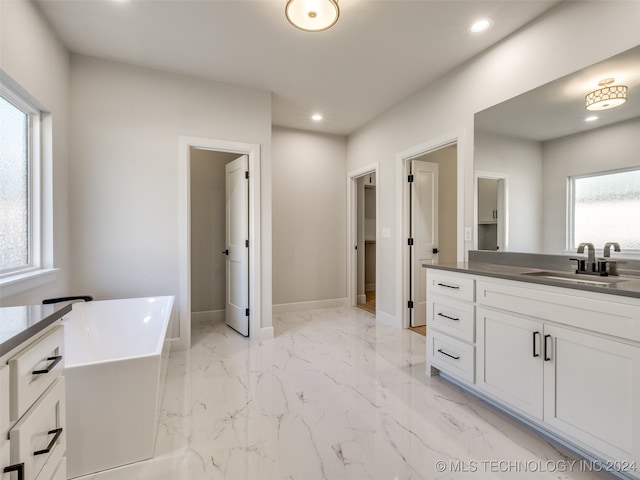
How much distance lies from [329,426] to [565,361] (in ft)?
4.32

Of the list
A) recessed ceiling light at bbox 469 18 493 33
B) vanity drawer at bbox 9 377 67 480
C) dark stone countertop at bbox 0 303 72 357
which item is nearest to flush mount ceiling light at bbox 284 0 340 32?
recessed ceiling light at bbox 469 18 493 33

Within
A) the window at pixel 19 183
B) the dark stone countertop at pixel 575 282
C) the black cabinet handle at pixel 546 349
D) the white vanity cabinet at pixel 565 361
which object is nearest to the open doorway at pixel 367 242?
the dark stone countertop at pixel 575 282

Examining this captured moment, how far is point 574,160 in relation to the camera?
215cm

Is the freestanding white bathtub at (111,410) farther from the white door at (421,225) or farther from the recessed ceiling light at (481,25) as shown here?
the recessed ceiling light at (481,25)

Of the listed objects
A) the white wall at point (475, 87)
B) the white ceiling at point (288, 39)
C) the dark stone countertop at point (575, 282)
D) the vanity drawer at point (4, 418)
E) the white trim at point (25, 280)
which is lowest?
the vanity drawer at point (4, 418)

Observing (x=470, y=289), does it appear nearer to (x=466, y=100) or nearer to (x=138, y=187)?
(x=466, y=100)

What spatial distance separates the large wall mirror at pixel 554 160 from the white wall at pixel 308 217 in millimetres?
2415

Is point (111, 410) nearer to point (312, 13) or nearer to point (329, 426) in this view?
point (329, 426)

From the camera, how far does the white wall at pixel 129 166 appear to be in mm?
2748

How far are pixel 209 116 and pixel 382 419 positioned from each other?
3.12m

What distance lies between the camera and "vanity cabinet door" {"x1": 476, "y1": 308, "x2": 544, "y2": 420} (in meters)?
1.68

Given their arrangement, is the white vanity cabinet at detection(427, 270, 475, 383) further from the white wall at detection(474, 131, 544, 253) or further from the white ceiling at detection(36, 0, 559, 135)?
the white ceiling at detection(36, 0, 559, 135)

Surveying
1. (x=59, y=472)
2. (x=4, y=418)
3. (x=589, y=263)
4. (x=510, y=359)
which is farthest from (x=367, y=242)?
(x=4, y=418)

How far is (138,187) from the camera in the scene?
2.92 metres
